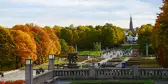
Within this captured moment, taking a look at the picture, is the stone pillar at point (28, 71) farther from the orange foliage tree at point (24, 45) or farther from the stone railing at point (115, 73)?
the orange foliage tree at point (24, 45)

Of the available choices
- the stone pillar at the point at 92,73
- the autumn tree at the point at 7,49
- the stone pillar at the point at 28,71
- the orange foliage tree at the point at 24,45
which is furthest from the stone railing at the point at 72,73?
the orange foliage tree at the point at 24,45

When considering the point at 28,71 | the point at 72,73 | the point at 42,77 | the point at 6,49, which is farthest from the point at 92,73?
the point at 6,49

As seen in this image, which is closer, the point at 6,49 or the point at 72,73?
the point at 72,73

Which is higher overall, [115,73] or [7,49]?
[7,49]

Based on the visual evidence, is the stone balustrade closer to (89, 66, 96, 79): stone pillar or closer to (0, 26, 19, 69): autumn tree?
(89, 66, 96, 79): stone pillar

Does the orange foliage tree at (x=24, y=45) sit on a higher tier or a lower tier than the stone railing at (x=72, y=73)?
higher

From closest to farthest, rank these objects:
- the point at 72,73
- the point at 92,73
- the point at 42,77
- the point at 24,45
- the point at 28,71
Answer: the point at 28,71, the point at 42,77, the point at 92,73, the point at 72,73, the point at 24,45

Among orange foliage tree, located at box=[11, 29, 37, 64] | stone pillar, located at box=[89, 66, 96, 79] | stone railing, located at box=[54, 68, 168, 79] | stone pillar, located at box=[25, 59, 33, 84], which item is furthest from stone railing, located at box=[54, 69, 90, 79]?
orange foliage tree, located at box=[11, 29, 37, 64]

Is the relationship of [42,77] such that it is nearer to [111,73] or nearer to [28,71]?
[28,71]

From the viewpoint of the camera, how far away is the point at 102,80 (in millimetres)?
34625

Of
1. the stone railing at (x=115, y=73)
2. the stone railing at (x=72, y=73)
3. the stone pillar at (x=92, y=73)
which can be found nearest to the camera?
the stone railing at (x=115, y=73)

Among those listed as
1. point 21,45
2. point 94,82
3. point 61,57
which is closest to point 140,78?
point 94,82

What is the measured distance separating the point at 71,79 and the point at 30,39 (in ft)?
106

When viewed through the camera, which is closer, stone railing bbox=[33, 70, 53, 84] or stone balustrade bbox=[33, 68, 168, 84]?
stone railing bbox=[33, 70, 53, 84]
